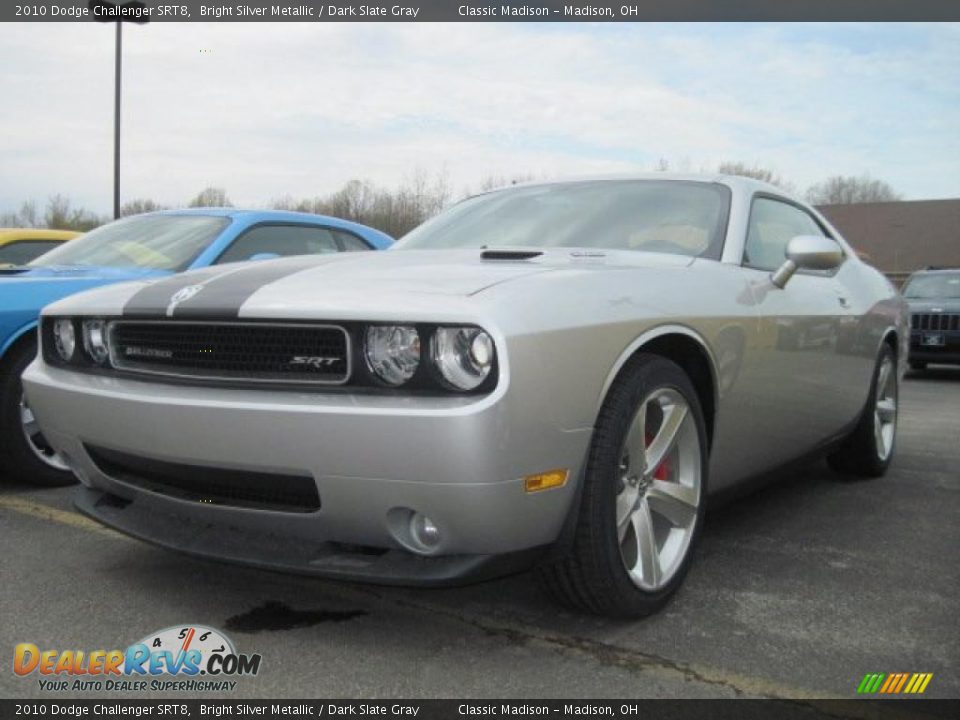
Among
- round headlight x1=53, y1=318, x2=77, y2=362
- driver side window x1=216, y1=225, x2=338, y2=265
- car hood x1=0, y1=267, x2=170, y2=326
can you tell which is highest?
driver side window x1=216, y1=225, x2=338, y2=265

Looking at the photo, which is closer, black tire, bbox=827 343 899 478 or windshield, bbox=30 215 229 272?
black tire, bbox=827 343 899 478

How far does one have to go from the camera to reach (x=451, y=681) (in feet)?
7.08

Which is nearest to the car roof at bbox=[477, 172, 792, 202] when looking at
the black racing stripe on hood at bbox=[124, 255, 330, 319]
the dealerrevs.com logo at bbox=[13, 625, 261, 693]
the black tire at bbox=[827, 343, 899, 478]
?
the black tire at bbox=[827, 343, 899, 478]

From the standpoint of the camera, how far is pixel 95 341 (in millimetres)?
2754

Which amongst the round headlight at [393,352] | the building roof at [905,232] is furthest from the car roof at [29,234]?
the building roof at [905,232]

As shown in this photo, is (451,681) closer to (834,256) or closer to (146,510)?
(146,510)

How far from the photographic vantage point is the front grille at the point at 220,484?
7.32ft

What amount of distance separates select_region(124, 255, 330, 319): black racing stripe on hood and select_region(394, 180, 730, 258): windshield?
0.95 m

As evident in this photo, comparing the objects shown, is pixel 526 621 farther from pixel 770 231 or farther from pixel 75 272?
pixel 75 272

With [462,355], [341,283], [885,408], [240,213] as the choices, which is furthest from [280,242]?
[885,408]

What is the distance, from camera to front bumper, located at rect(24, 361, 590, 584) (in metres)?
2.04

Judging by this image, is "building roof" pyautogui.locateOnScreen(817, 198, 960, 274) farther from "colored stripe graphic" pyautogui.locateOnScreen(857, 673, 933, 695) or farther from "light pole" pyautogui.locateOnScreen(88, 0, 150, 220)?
"colored stripe graphic" pyautogui.locateOnScreen(857, 673, 933, 695)

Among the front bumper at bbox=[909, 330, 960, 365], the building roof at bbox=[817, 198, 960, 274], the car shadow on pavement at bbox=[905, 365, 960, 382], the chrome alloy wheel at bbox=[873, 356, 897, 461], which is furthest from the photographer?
the building roof at bbox=[817, 198, 960, 274]
